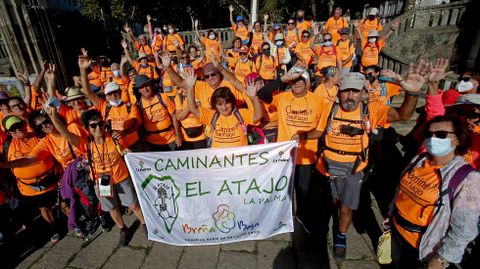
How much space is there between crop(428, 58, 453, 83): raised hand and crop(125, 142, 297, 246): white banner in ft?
5.24

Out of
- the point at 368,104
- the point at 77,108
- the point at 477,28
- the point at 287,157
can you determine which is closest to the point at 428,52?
the point at 477,28

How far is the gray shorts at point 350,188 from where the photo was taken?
3217 millimetres

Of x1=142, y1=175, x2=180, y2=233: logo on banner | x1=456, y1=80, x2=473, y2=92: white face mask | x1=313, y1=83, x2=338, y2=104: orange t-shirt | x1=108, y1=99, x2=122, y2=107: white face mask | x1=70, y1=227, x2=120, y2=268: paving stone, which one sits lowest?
x1=70, y1=227, x2=120, y2=268: paving stone

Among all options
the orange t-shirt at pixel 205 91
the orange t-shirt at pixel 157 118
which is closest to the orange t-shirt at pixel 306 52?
the orange t-shirt at pixel 205 91

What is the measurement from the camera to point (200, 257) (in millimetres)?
3682

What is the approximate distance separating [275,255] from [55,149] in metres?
3.49

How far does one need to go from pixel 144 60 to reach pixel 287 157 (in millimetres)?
7708

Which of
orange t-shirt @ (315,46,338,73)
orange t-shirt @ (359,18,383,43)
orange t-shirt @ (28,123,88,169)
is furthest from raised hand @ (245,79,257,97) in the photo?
orange t-shirt @ (359,18,383,43)

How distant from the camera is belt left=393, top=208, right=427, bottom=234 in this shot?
240cm

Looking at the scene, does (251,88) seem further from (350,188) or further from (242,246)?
(242,246)

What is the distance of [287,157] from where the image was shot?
3.31 meters

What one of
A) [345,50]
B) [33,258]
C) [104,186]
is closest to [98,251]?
[33,258]

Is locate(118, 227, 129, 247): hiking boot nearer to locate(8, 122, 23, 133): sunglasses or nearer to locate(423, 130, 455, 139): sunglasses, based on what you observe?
locate(8, 122, 23, 133): sunglasses

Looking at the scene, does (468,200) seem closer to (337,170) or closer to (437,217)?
(437,217)
